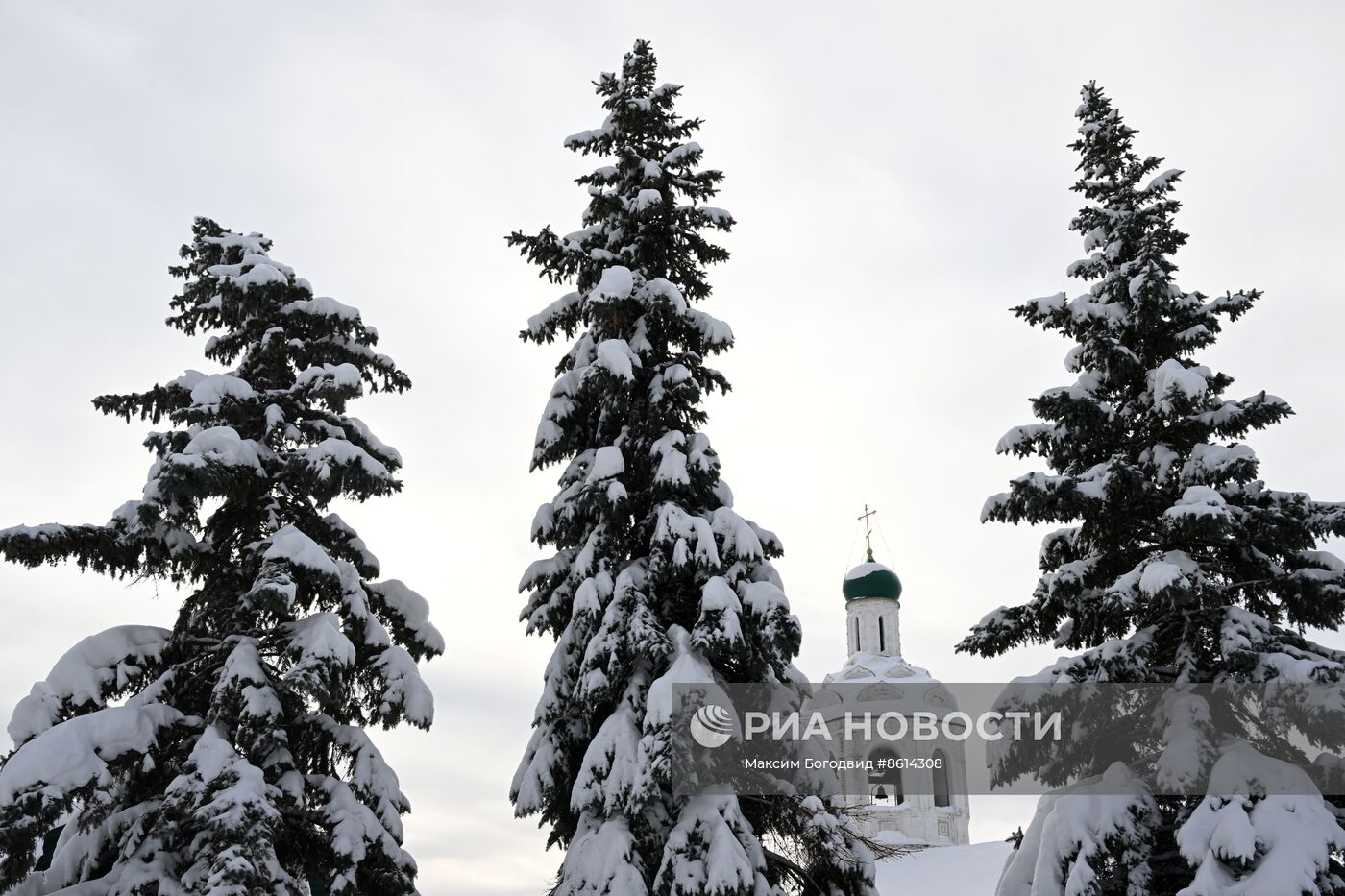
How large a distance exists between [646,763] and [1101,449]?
22.9 feet

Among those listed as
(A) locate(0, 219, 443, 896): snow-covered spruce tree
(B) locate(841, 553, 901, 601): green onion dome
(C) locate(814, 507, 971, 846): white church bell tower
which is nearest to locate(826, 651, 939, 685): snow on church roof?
(C) locate(814, 507, 971, 846): white church bell tower

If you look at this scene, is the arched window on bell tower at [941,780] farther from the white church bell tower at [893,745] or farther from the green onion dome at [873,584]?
the green onion dome at [873,584]

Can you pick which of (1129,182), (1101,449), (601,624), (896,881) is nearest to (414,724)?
(601,624)

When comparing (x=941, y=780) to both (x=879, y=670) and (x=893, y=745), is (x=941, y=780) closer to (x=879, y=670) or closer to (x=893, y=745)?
(x=893, y=745)

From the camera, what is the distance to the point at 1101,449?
14039 millimetres

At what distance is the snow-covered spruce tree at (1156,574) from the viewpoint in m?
10.6

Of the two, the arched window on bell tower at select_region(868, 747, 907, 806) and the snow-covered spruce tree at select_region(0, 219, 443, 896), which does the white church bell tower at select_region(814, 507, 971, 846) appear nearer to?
the arched window on bell tower at select_region(868, 747, 907, 806)

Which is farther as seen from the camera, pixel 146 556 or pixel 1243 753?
pixel 146 556

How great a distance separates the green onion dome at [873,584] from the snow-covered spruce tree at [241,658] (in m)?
33.3

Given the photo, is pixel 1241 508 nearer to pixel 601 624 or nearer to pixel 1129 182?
pixel 1129 182

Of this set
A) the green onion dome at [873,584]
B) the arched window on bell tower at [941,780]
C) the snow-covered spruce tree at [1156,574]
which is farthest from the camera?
the green onion dome at [873,584]

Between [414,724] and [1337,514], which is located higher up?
[1337,514]

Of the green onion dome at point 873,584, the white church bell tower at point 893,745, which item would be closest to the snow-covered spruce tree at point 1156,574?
the white church bell tower at point 893,745

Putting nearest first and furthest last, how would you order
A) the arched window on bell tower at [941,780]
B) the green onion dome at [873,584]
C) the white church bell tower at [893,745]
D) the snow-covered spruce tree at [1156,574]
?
the snow-covered spruce tree at [1156,574] → the white church bell tower at [893,745] → the arched window on bell tower at [941,780] → the green onion dome at [873,584]
